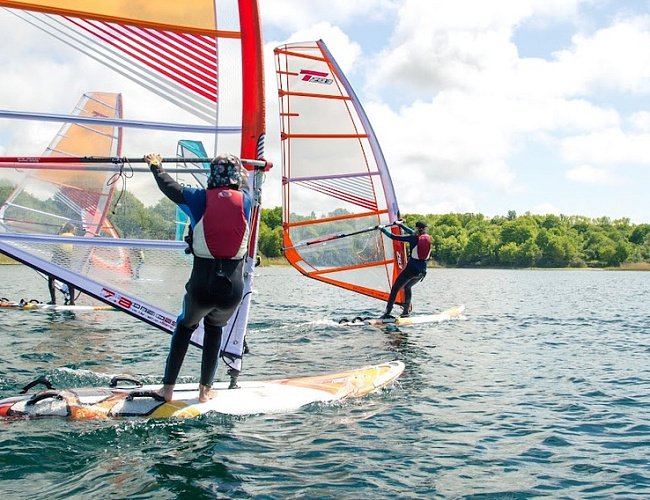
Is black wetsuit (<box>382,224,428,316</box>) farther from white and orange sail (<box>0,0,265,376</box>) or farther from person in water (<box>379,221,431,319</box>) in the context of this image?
white and orange sail (<box>0,0,265,376</box>)

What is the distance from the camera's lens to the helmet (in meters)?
4.65

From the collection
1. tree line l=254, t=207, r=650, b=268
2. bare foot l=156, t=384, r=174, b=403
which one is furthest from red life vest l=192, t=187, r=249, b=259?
tree line l=254, t=207, r=650, b=268

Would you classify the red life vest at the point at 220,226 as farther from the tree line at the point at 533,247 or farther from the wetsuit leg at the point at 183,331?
the tree line at the point at 533,247

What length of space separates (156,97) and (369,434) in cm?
324

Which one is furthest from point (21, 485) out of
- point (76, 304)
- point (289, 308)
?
point (289, 308)

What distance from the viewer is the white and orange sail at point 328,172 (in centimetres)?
1291

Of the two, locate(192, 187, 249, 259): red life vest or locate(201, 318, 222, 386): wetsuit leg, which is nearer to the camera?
locate(192, 187, 249, 259): red life vest

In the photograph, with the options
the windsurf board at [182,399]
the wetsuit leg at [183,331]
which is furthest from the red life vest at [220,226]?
the windsurf board at [182,399]

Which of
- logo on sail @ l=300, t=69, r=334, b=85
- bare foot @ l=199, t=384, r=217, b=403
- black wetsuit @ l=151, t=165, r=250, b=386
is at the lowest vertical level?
bare foot @ l=199, t=384, r=217, b=403

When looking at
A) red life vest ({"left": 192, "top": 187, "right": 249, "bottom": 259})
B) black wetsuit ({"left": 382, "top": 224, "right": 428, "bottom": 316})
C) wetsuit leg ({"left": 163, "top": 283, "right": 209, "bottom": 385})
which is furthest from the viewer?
black wetsuit ({"left": 382, "top": 224, "right": 428, "bottom": 316})

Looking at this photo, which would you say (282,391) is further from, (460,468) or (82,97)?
(82,97)

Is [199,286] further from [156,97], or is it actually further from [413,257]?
[413,257]

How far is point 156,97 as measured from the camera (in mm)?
5473

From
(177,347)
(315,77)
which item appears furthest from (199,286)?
(315,77)
